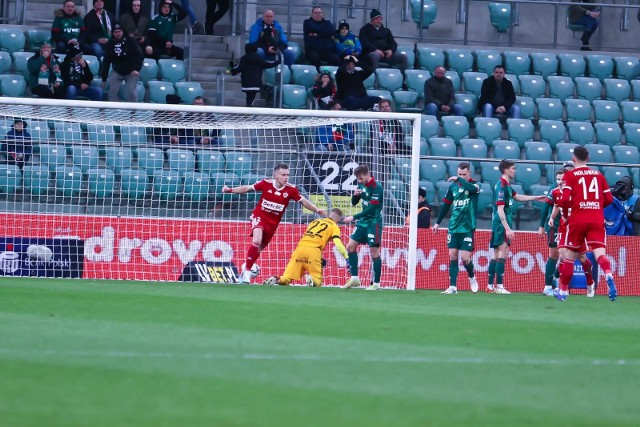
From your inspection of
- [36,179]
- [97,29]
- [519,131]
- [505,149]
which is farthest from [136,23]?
[519,131]

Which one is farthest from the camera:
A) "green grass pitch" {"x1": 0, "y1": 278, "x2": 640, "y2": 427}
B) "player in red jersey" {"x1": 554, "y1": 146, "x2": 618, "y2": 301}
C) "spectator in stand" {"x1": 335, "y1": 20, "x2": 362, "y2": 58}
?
"spectator in stand" {"x1": 335, "y1": 20, "x2": 362, "y2": 58}

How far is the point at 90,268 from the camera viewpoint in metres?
17.7

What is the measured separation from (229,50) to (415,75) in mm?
3915

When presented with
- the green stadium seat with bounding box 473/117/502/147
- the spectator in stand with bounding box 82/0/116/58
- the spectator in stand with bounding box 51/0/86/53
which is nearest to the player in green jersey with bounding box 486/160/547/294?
the green stadium seat with bounding box 473/117/502/147

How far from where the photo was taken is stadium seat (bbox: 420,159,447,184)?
814 inches

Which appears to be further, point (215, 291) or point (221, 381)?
point (215, 291)

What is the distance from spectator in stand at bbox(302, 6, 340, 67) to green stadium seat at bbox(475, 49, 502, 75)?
3.55m

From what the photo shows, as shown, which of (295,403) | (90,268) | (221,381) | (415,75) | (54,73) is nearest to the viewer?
(295,403)

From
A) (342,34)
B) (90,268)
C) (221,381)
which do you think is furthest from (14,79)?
(221,381)

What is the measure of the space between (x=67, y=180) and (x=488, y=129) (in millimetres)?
8713

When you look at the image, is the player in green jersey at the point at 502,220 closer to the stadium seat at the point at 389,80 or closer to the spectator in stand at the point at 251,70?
the spectator in stand at the point at 251,70

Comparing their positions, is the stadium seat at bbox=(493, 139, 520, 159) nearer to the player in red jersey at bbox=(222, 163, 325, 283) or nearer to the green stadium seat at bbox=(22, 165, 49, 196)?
the player in red jersey at bbox=(222, 163, 325, 283)

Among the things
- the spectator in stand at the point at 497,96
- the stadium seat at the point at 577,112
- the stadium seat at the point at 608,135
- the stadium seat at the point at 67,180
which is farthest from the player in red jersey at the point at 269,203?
the stadium seat at the point at 577,112

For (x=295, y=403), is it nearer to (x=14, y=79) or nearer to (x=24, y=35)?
(x=14, y=79)
